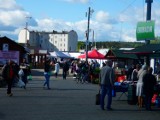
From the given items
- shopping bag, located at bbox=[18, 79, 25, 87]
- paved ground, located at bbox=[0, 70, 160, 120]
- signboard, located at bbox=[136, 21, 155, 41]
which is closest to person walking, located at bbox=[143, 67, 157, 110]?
paved ground, located at bbox=[0, 70, 160, 120]

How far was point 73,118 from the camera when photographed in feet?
43.3

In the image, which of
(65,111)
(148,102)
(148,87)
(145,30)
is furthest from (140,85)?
(145,30)

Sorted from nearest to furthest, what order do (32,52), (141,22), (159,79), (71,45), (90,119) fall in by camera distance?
1. (90,119)
2. (159,79)
3. (141,22)
4. (32,52)
5. (71,45)

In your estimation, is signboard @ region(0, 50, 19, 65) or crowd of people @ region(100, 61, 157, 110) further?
signboard @ region(0, 50, 19, 65)

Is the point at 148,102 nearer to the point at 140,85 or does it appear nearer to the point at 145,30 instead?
the point at 140,85

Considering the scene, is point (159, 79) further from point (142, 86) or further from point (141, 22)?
point (141, 22)

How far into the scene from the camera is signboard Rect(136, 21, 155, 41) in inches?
1070

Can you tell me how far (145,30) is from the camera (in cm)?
2780

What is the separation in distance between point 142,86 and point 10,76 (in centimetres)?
681

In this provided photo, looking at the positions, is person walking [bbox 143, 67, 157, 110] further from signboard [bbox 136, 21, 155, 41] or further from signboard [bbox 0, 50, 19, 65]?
signboard [bbox 0, 50, 19, 65]

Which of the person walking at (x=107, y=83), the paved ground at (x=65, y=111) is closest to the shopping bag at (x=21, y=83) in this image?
the paved ground at (x=65, y=111)

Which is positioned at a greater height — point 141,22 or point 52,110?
point 141,22

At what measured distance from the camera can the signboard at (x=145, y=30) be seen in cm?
2718

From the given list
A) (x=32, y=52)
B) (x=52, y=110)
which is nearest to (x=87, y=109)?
(x=52, y=110)
